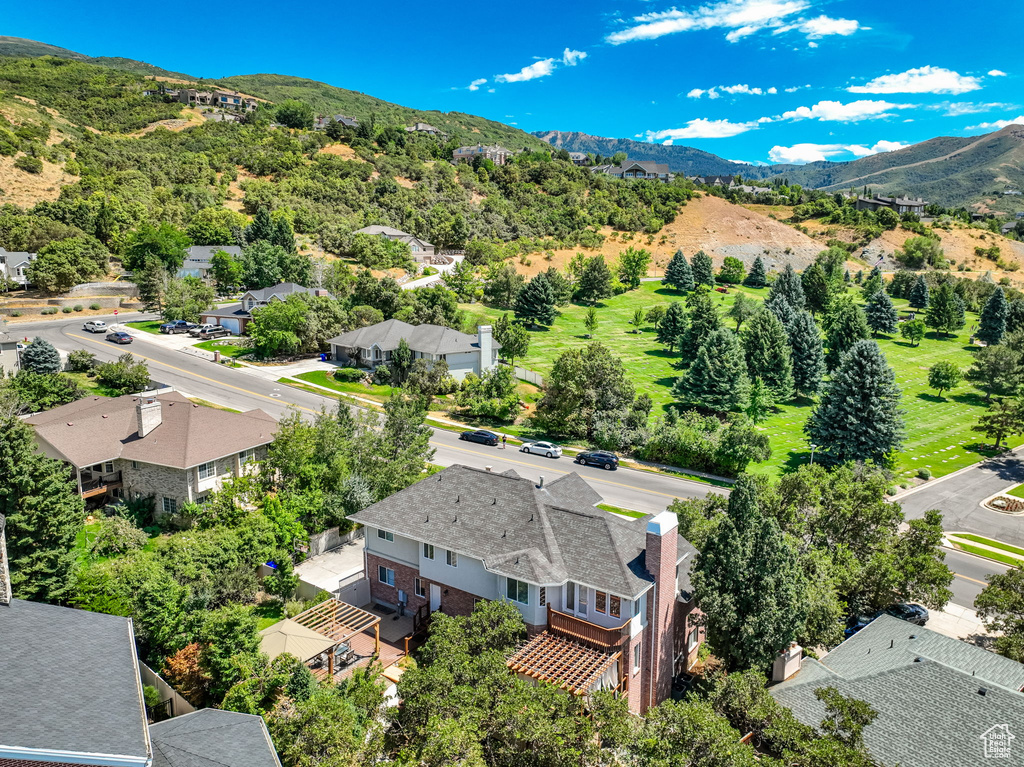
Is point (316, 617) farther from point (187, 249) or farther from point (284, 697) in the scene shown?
point (187, 249)

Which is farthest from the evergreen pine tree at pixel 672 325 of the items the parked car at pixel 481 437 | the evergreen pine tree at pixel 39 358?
the evergreen pine tree at pixel 39 358

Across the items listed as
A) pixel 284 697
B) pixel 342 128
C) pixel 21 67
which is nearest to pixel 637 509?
pixel 284 697

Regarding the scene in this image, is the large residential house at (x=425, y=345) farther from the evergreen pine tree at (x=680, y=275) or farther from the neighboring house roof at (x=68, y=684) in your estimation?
the evergreen pine tree at (x=680, y=275)

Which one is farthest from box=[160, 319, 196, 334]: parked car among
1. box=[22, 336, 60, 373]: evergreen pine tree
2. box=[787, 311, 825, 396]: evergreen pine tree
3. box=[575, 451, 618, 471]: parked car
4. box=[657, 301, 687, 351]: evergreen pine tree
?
box=[787, 311, 825, 396]: evergreen pine tree

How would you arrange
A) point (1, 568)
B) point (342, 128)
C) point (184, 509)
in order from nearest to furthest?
point (1, 568)
point (184, 509)
point (342, 128)

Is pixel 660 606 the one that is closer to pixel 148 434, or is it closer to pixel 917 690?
pixel 917 690

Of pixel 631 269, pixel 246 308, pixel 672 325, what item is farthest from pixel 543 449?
pixel 631 269
